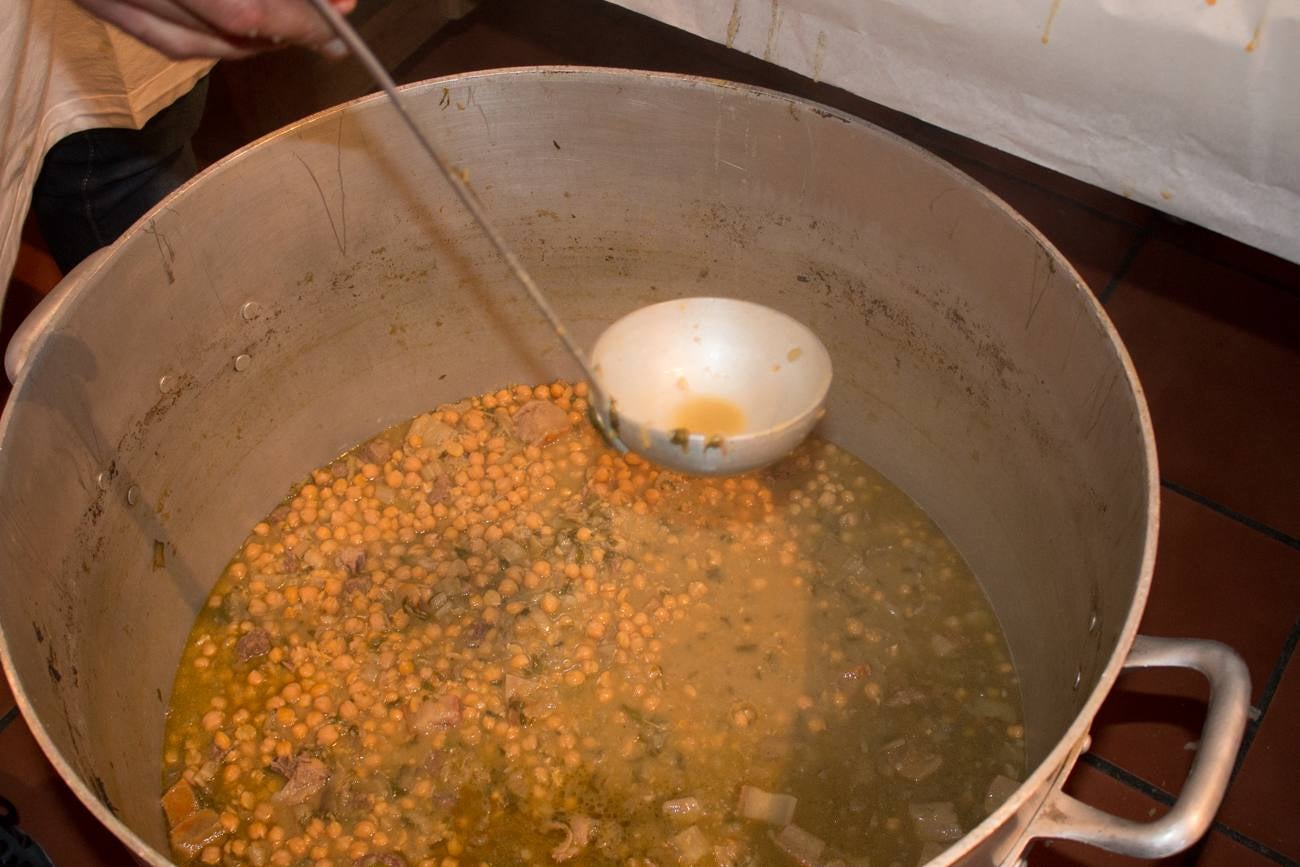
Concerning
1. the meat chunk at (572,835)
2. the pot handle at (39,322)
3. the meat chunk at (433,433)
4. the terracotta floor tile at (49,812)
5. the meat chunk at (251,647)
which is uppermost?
the pot handle at (39,322)

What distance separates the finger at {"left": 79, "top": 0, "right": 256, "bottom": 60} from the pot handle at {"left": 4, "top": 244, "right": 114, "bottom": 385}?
0.96ft

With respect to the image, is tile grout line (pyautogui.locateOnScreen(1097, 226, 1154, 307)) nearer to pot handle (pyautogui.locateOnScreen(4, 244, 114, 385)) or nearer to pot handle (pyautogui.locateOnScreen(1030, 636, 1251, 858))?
pot handle (pyautogui.locateOnScreen(1030, 636, 1251, 858))

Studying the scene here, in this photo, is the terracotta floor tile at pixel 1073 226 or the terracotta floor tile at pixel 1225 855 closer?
the terracotta floor tile at pixel 1225 855

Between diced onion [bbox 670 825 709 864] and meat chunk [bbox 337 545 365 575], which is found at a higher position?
meat chunk [bbox 337 545 365 575]

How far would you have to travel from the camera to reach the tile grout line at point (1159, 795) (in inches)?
54.5

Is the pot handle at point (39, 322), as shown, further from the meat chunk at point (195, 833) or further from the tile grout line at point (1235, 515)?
the tile grout line at point (1235, 515)

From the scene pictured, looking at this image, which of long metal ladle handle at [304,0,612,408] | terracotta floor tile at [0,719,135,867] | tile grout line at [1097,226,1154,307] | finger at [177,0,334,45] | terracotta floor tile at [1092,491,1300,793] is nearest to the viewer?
long metal ladle handle at [304,0,612,408]

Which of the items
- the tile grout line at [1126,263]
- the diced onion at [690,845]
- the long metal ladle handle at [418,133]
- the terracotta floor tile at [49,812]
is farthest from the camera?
the tile grout line at [1126,263]

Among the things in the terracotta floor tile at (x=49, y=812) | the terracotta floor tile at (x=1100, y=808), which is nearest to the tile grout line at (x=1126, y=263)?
the terracotta floor tile at (x=1100, y=808)

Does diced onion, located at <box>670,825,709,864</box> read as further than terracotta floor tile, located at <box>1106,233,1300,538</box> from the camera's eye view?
No

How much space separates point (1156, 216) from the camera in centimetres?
200

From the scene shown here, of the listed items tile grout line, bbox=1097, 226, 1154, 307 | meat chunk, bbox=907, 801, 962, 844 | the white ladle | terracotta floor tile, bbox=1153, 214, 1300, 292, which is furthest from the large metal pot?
terracotta floor tile, bbox=1153, 214, 1300, 292

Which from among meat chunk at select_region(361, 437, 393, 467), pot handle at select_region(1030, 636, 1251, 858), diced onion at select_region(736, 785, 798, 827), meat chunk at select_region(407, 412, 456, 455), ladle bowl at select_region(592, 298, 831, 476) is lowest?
diced onion at select_region(736, 785, 798, 827)

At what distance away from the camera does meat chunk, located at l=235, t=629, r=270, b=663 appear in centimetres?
144
